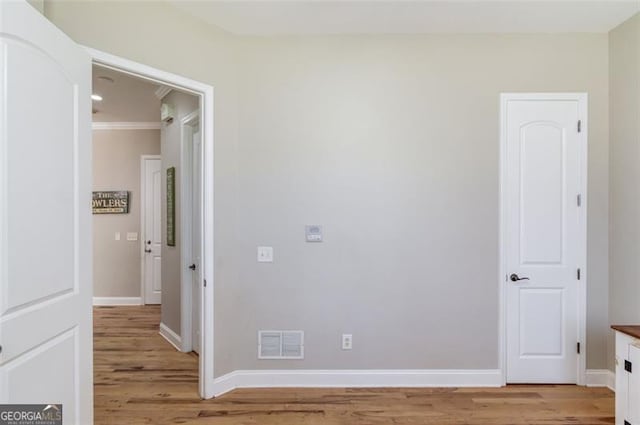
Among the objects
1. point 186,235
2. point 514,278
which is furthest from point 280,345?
point 514,278

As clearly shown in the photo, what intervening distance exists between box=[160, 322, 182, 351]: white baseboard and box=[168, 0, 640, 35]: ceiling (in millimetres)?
3110

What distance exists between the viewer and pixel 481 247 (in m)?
2.75

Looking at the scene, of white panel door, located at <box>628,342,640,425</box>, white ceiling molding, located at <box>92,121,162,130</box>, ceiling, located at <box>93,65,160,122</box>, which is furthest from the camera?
white ceiling molding, located at <box>92,121,162,130</box>

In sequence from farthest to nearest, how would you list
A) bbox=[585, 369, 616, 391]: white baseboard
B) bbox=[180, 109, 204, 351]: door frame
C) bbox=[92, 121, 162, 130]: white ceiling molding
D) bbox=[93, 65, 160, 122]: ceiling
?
bbox=[92, 121, 162, 130]: white ceiling molding, bbox=[93, 65, 160, 122]: ceiling, bbox=[180, 109, 204, 351]: door frame, bbox=[585, 369, 616, 391]: white baseboard

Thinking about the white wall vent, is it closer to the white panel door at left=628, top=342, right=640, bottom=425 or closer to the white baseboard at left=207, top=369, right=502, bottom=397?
the white baseboard at left=207, top=369, right=502, bottom=397

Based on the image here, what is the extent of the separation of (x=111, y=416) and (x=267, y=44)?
304 centimetres

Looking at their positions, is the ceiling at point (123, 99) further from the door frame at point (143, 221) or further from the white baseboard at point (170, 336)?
the white baseboard at point (170, 336)

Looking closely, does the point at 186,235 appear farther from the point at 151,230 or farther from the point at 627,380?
the point at 627,380

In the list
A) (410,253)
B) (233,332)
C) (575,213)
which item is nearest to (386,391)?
(410,253)

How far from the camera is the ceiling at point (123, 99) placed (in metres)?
3.59

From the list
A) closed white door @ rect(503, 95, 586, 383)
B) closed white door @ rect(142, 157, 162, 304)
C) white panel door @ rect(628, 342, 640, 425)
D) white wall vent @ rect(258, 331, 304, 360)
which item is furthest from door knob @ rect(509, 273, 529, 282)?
closed white door @ rect(142, 157, 162, 304)

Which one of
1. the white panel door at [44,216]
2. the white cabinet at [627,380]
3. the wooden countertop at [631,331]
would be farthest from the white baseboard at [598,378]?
the white panel door at [44,216]

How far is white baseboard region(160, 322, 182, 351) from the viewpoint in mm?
3599

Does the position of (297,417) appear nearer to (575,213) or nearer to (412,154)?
(412,154)
